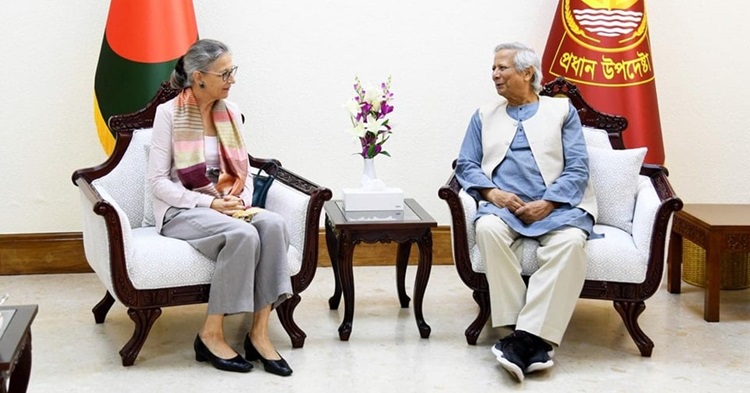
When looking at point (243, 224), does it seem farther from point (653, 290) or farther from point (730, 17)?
point (730, 17)

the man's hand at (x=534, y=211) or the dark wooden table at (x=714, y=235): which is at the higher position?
the man's hand at (x=534, y=211)

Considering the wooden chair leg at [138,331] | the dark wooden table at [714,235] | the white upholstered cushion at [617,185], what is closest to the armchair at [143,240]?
the wooden chair leg at [138,331]

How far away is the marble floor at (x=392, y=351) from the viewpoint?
337 centimetres

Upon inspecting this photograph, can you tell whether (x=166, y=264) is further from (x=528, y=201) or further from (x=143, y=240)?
(x=528, y=201)

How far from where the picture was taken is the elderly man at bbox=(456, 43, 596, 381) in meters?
3.53

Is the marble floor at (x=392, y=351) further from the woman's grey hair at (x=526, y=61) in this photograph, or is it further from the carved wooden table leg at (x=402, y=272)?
the woman's grey hair at (x=526, y=61)

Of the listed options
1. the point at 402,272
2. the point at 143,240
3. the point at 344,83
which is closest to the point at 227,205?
the point at 143,240

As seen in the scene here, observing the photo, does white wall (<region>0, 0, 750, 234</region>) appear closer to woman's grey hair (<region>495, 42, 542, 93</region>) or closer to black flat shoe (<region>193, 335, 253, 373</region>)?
woman's grey hair (<region>495, 42, 542, 93</region>)

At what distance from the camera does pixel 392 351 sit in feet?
12.2

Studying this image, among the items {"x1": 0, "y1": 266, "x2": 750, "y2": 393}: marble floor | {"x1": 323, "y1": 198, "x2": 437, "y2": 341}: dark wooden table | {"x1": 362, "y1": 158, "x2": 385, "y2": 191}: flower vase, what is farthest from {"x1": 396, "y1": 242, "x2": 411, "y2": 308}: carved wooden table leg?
{"x1": 362, "y1": 158, "x2": 385, "y2": 191}: flower vase

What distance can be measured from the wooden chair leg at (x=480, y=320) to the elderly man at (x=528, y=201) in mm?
129

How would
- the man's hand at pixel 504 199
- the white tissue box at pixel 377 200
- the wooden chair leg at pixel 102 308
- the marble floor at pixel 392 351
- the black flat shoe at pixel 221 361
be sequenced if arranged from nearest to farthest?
the marble floor at pixel 392 351 < the black flat shoe at pixel 221 361 < the man's hand at pixel 504 199 < the white tissue box at pixel 377 200 < the wooden chair leg at pixel 102 308

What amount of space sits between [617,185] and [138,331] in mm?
2009

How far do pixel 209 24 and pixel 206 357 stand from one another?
2008mm
